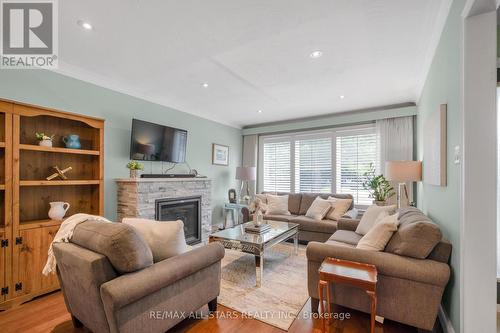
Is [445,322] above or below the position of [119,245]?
below

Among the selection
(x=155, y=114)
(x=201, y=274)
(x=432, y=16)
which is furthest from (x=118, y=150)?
(x=432, y=16)

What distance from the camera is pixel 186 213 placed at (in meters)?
4.12

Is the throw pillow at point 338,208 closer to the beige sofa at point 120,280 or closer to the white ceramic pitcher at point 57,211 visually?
the beige sofa at point 120,280

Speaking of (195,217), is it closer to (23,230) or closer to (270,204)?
(270,204)

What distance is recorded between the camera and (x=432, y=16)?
6.29 ft

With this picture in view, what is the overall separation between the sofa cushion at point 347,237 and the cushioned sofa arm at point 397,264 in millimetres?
824

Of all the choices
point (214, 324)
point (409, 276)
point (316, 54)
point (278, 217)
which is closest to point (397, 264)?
point (409, 276)

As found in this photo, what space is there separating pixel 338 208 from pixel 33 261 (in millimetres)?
4179

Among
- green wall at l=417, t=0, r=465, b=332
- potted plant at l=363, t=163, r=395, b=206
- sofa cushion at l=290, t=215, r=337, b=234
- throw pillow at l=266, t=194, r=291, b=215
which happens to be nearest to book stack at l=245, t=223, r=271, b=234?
sofa cushion at l=290, t=215, r=337, b=234

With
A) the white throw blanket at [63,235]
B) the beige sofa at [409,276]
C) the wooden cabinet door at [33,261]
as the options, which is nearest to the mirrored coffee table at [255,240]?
the beige sofa at [409,276]

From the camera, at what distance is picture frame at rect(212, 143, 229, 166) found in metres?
5.14

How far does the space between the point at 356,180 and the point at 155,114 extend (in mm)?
4039

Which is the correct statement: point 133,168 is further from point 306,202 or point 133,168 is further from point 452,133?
point 452,133

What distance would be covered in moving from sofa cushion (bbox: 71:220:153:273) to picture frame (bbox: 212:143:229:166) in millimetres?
3617
